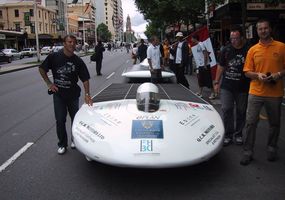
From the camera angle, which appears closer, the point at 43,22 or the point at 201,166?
the point at 201,166

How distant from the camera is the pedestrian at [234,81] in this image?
21.3 ft

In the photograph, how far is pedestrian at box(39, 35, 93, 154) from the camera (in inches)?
247

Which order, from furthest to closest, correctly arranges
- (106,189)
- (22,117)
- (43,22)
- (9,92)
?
(43,22)
(9,92)
(22,117)
(106,189)

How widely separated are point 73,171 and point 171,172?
1.24 metres

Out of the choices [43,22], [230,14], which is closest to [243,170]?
[230,14]

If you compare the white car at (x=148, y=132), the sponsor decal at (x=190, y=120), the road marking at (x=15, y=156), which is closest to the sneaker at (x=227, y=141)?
the white car at (x=148, y=132)

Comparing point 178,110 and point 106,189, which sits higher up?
point 178,110

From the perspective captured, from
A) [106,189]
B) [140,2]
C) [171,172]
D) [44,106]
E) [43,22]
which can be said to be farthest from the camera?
[43,22]

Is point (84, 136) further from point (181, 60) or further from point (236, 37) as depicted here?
point (181, 60)

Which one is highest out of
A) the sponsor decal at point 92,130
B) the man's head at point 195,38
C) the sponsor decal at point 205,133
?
the man's head at point 195,38

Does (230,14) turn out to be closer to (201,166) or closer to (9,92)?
(9,92)

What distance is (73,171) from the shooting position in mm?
5492

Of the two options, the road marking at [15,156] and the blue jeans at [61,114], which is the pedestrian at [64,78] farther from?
the road marking at [15,156]

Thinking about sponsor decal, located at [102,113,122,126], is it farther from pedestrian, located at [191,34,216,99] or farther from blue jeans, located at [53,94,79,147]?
pedestrian, located at [191,34,216,99]
